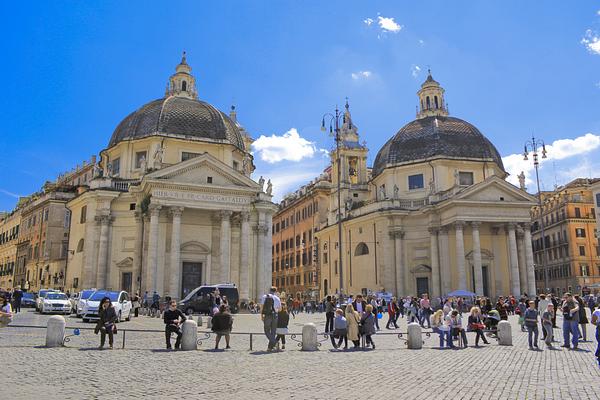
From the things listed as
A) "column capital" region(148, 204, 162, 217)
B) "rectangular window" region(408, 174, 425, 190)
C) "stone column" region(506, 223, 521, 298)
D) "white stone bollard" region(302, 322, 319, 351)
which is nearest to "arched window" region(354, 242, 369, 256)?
"rectangular window" region(408, 174, 425, 190)

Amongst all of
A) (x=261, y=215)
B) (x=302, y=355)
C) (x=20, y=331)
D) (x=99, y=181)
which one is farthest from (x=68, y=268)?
(x=302, y=355)

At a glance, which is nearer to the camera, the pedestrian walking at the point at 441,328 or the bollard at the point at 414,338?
the bollard at the point at 414,338

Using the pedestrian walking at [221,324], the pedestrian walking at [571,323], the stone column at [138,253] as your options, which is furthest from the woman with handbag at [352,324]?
the stone column at [138,253]

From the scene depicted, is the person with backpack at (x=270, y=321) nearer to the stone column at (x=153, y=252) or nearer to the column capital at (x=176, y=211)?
the stone column at (x=153, y=252)

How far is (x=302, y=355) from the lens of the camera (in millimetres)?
14828

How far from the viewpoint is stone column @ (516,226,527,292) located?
45.2 meters

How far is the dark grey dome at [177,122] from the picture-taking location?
4247 cm

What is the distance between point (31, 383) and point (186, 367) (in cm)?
337

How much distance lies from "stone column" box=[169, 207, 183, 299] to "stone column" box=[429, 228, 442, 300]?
22113mm

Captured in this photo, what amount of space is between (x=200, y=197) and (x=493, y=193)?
972 inches

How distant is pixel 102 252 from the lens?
3912 centimetres

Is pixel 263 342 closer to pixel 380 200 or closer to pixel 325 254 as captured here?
pixel 380 200

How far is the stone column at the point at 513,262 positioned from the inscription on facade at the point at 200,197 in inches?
884

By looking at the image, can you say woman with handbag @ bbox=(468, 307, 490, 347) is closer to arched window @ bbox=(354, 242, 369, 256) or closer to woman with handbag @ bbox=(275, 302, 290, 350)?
woman with handbag @ bbox=(275, 302, 290, 350)
